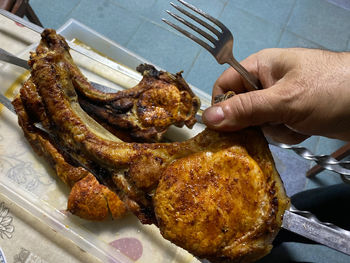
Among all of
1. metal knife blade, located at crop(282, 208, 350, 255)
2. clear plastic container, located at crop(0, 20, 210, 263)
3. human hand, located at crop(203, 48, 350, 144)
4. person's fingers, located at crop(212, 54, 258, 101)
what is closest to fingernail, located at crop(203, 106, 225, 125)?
human hand, located at crop(203, 48, 350, 144)

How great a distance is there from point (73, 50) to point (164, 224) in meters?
1.58

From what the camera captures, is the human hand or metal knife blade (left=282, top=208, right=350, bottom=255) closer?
metal knife blade (left=282, top=208, right=350, bottom=255)

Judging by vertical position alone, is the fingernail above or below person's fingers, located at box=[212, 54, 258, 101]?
above

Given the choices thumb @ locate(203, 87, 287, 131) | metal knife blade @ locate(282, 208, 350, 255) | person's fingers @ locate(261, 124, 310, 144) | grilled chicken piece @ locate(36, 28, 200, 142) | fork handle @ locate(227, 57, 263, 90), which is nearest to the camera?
metal knife blade @ locate(282, 208, 350, 255)

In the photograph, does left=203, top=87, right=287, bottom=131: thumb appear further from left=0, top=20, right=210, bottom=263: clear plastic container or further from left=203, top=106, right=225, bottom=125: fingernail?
left=0, top=20, right=210, bottom=263: clear plastic container

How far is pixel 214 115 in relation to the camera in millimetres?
1086

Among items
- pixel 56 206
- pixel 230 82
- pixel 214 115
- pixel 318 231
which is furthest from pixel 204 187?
pixel 56 206

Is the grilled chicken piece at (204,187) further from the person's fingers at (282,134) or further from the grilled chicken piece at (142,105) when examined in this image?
the person's fingers at (282,134)

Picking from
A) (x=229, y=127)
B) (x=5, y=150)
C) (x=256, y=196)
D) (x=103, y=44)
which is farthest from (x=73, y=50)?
(x=256, y=196)

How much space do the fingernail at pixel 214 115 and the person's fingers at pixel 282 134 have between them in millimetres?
669

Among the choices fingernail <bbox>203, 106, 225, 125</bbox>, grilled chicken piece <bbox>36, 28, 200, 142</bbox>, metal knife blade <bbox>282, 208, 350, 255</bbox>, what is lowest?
grilled chicken piece <bbox>36, 28, 200, 142</bbox>

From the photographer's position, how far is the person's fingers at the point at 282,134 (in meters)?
1.68

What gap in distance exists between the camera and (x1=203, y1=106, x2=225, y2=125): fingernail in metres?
1.08

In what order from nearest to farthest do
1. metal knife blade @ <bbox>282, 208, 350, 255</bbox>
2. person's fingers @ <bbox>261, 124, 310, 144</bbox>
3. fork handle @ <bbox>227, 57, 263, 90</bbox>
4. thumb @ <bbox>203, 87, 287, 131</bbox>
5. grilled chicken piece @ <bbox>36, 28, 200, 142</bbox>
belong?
1. metal knife blade @ <bbox>282, 208, 350, 255</bbox>
2. thumb @ <bbox>203, 87, 287, 131</bbox>
3. fork handle @ <bbox>227, 57, 263, 90</bbox>
4. grilled chicken piece @ <bbox>36, 28, 200, 142</bbox>
5. person's fingers @ <bbox>261, 124, 310, 144</bbox>
